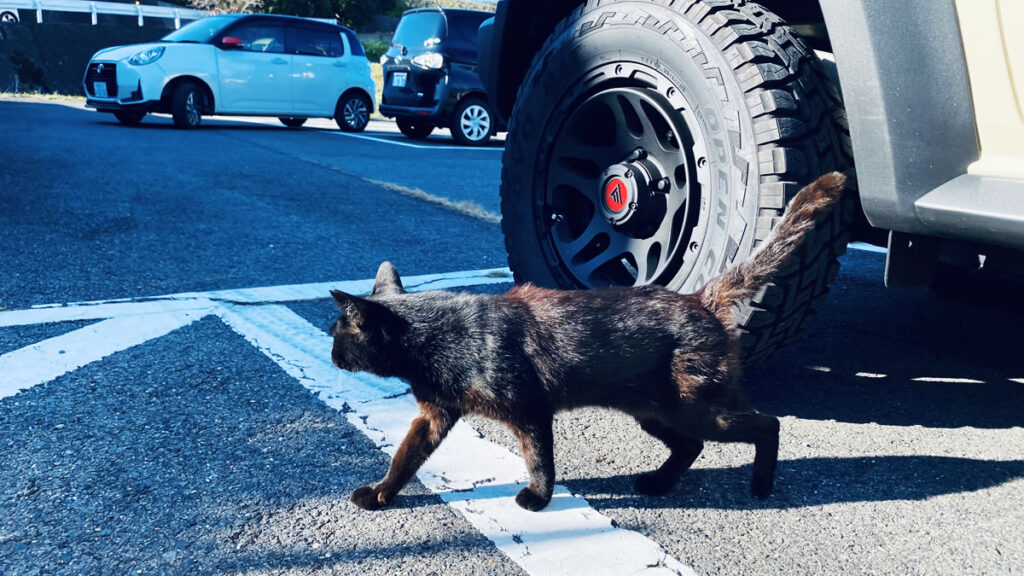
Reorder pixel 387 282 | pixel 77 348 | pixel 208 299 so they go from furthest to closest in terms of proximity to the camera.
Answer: pixel 208 299
pixel 77 348
pixel 387 282

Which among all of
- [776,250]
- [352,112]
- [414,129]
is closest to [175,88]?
[352,112]

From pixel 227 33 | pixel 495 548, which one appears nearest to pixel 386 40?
pixel 227 33

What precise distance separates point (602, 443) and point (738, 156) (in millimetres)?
993

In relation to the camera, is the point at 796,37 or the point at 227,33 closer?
the point at 796,37

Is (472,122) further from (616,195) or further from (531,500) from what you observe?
(531,500)

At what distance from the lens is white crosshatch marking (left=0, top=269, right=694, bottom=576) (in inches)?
75.7

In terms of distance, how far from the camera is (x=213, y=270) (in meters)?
4.28

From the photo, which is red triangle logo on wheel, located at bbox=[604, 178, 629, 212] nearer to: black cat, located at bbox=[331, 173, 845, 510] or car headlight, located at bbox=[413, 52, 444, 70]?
black cat, located at bbox=[331, 173, 845, 510]

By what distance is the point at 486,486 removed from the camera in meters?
2.25

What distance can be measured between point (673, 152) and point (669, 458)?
112cm

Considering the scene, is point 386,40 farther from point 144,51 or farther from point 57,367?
point 57,367

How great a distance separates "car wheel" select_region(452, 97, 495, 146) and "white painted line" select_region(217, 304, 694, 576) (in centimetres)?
1001

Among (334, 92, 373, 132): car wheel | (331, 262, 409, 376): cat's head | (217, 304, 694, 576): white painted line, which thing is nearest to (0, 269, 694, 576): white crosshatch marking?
(217, 304, 694, 576): white painted line

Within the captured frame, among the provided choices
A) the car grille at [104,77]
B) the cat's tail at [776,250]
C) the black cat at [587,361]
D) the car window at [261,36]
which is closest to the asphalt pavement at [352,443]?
the black cat at [587,361]
